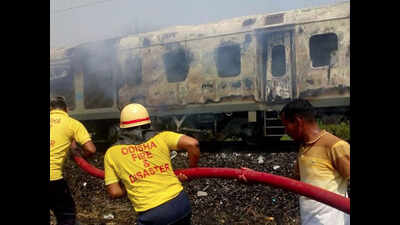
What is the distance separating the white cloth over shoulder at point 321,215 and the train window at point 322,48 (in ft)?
17.1

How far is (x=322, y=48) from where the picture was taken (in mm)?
7434

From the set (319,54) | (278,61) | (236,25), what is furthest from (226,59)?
(319,54)

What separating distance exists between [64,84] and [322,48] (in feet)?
21.9

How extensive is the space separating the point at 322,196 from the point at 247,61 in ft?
18.6

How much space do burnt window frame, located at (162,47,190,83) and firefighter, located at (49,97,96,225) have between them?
4816mm

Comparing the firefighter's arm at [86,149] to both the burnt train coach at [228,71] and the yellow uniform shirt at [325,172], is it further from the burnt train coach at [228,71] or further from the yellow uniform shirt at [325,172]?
the burnt train coach at [228,71]

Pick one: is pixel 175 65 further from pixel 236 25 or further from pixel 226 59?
pixel 236 25

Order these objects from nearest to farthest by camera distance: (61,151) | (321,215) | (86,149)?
(321,215) < (86,149) < (61,151)

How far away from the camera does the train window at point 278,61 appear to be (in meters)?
7.66

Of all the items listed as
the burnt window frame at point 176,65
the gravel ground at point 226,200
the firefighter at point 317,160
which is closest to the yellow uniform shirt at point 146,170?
the firefighter at point 317,160

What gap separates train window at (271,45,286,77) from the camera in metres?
7.66

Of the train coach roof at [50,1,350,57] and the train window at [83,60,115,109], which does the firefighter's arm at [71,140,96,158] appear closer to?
the train coach roof at [50,1,350,57]
